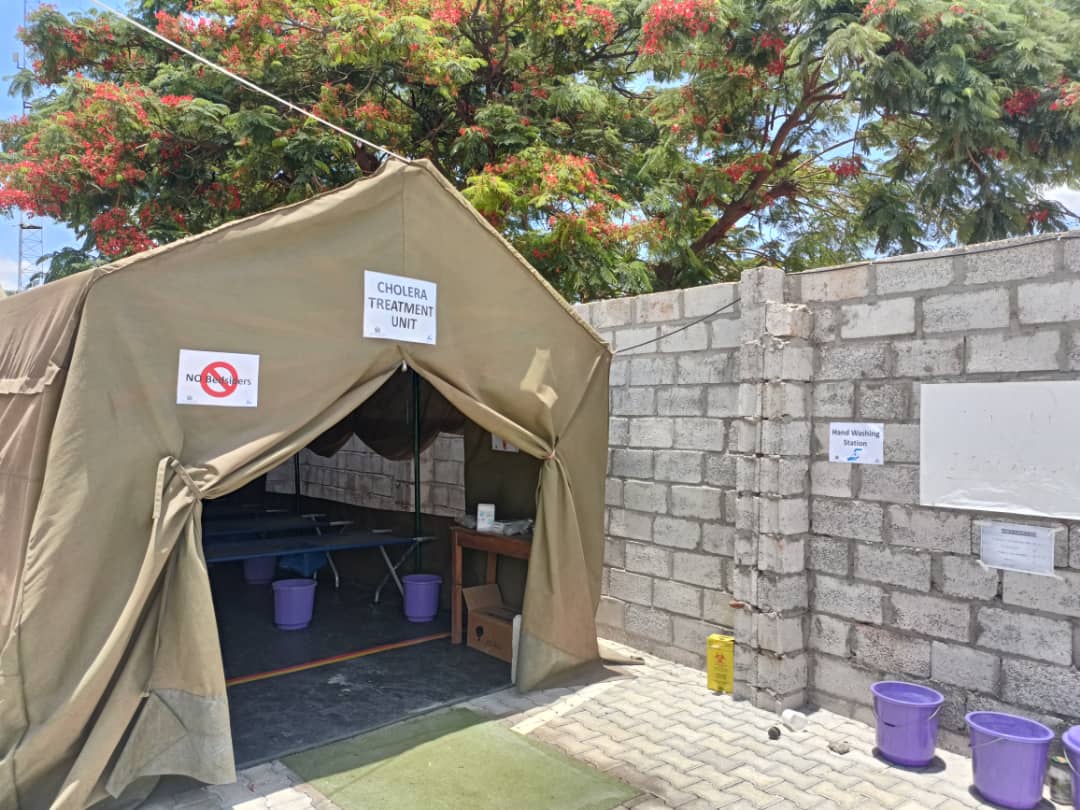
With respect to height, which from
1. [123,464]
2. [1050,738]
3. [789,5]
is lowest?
[1050,738]

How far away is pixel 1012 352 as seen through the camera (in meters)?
3.32

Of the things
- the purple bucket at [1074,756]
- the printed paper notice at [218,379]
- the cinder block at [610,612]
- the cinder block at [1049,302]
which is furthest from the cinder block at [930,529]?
the printed paper notice at [218,379]

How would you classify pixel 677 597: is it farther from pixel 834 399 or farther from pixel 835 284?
pixel 835 284

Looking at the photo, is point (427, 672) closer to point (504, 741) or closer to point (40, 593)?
point (504, 741)

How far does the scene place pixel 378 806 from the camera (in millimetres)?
3105

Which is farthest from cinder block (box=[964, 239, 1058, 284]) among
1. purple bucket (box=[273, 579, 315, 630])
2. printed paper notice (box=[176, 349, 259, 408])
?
purple bucket (box=[273, 579, 315, 630])

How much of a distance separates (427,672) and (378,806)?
64.5 inches

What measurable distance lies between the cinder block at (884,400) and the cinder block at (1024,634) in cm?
98

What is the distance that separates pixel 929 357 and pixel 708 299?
1.38 metres

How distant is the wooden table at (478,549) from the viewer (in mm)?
4965

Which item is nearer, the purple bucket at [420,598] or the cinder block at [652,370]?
the cinder block at [652,370]

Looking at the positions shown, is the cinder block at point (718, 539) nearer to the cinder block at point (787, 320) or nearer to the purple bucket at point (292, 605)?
the cinder block at point (787, 320)

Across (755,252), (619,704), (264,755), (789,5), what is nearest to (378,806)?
(264,755)

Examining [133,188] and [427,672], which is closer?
[427,672]
